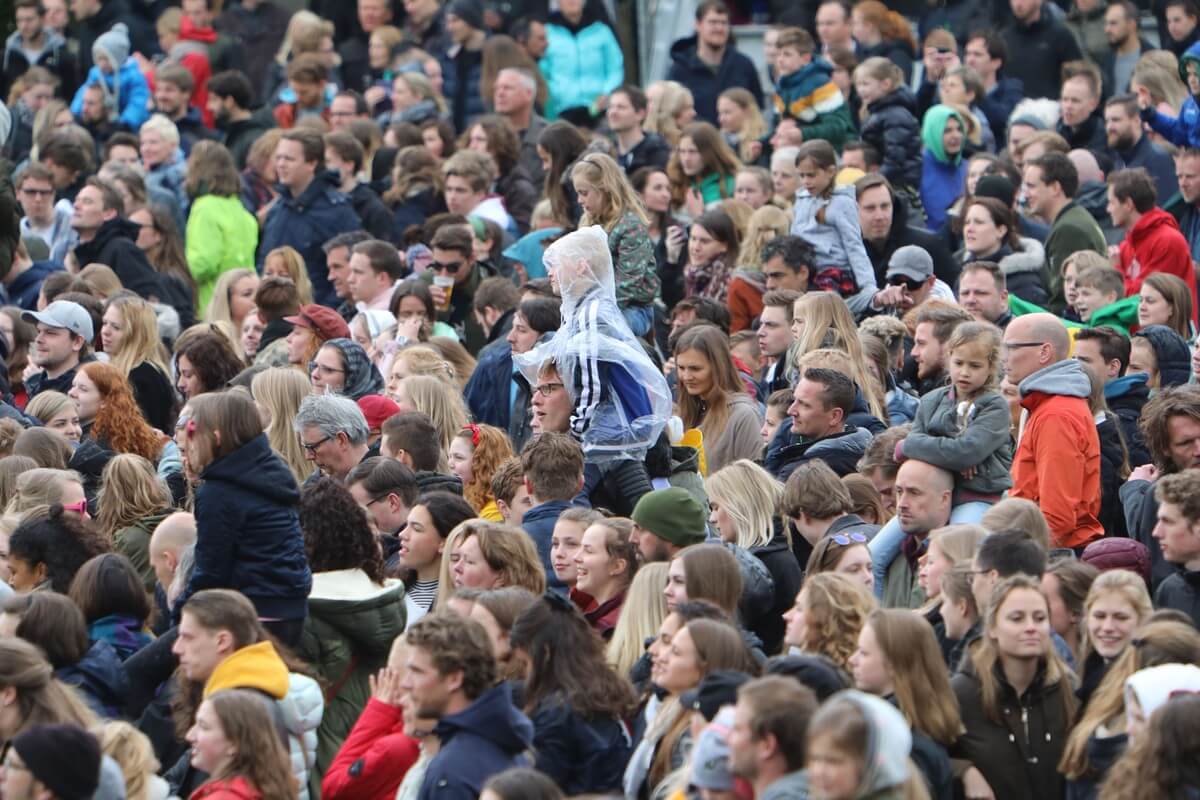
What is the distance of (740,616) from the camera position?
814 centimetres

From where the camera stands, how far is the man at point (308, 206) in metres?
14.8

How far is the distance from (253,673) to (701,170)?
28.0 feet

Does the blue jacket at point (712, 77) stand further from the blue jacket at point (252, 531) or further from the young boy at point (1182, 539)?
the blue jacket at point (252, 531)

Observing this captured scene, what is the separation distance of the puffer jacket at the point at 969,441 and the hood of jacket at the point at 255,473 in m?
2.69

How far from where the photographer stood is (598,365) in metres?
9.20

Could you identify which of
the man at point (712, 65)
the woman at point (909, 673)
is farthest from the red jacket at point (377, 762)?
the man at point (712, 65)

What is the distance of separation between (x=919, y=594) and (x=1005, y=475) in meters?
0.80

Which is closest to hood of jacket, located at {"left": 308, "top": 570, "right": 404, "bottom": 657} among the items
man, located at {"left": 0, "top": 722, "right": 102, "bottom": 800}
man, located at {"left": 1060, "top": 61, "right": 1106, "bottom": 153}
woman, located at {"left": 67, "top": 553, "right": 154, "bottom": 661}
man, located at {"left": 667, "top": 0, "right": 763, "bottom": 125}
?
woman, located at {"left": 67, "top": 553, "right": 154, "bottom": 661}

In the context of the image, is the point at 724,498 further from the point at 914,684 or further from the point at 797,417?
the point at 914,684

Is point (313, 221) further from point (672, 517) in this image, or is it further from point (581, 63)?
point (672, 517)

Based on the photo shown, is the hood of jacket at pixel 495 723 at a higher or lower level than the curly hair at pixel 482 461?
higher

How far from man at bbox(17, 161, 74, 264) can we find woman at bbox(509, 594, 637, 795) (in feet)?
28.0

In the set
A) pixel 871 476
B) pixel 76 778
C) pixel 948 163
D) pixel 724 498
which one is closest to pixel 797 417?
pixel 871 476

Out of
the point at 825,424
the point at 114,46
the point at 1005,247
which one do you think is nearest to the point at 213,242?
the point at 114,46
